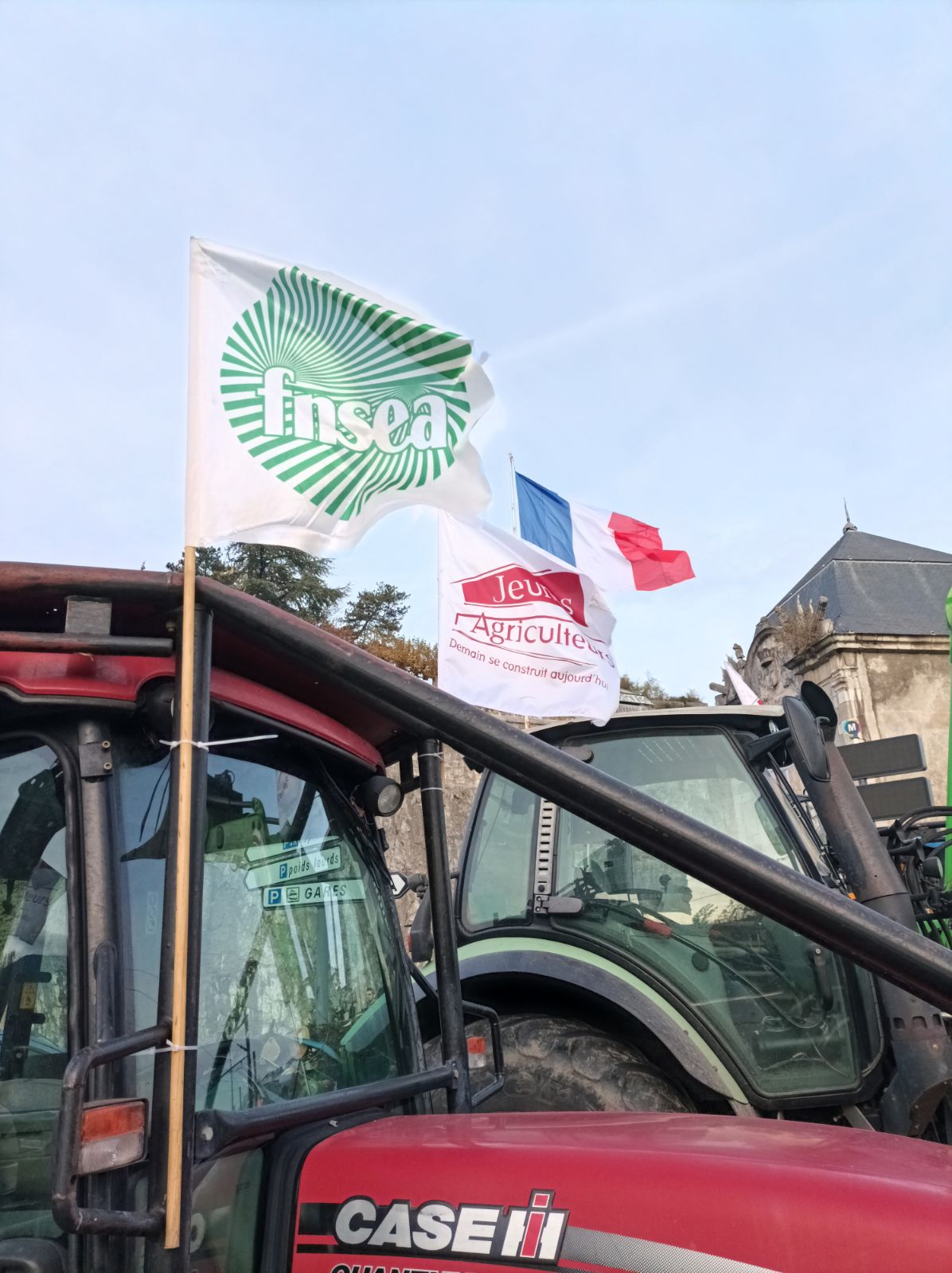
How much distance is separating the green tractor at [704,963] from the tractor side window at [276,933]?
134 centimetres

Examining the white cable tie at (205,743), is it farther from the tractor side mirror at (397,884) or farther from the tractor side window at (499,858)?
the tractor side window at (499,858)

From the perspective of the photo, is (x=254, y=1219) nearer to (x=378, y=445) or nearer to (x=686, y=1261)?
(x=686, y=1261)

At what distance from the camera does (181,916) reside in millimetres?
1532

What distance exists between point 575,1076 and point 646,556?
2760mm

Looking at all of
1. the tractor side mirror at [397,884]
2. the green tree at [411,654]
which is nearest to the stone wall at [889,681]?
the green tree at [411,654]

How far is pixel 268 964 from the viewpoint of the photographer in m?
1.90

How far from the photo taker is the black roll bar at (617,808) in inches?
59.9

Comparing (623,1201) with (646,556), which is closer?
(623,1201)

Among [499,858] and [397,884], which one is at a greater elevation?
[499,858]

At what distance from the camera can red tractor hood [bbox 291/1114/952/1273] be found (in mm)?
1356

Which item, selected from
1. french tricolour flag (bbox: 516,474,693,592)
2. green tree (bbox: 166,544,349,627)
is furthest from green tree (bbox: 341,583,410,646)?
french tricolour flag (bbox: 516,474,693,592)

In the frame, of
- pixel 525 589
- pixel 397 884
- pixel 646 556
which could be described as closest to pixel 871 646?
pixel 646 556

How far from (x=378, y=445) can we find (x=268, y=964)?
42.3 inches

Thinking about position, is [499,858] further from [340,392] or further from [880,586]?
[880,586]
